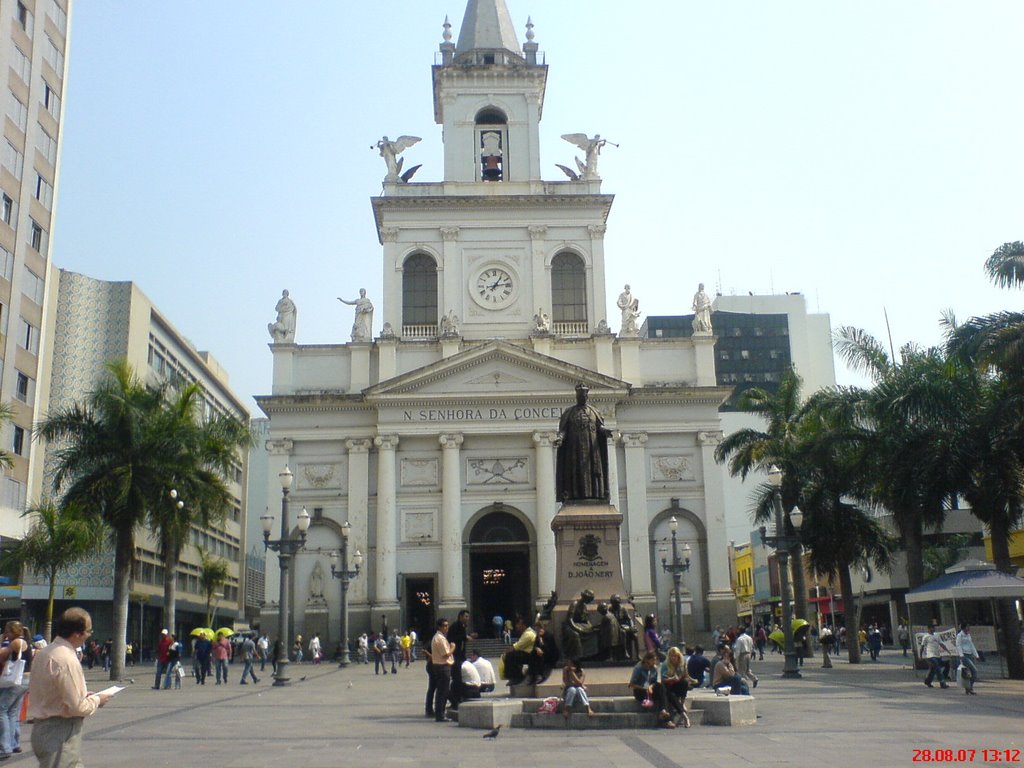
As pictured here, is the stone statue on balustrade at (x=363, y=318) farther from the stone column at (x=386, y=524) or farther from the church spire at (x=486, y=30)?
the church spire at (x=486, y=30)

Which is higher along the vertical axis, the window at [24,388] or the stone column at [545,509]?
the window at [24,388]

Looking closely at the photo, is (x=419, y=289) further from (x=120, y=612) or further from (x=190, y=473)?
(x=120, y=612)

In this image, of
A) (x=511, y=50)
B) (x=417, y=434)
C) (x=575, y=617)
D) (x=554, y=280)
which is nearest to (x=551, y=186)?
(x=554, y=280)

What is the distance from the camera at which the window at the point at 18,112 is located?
34.6m

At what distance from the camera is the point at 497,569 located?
145 ft

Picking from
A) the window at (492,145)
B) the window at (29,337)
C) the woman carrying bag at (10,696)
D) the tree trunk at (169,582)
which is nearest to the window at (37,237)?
the window at (29,337)

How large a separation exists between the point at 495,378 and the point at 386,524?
23.6 feet

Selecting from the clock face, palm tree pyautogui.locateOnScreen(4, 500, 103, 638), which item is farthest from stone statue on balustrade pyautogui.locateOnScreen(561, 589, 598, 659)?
the clock face

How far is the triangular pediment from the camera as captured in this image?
41.6 metres

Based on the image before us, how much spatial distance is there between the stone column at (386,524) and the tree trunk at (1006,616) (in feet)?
75.2

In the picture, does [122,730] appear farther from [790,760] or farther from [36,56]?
[36,56]

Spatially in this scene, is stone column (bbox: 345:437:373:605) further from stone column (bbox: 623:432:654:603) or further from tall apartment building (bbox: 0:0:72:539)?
tall apartment building (bbox: 0:0:72:539)

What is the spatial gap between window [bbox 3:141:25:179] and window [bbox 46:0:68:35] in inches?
244

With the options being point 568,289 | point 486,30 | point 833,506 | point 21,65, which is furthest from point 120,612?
point 486,30
